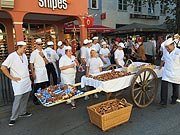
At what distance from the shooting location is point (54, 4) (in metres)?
9.75

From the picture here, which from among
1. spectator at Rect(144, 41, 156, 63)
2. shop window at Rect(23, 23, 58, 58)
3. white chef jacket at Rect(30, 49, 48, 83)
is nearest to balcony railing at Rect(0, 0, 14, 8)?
white chef jacket at Rect(30, 49, 48, 83)

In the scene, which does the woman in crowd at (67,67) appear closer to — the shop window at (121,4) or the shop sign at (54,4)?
the shop sign at (54,4)

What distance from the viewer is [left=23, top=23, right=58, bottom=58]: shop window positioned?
45.4 ft

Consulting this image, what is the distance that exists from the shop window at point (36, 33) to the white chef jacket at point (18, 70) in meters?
9.62

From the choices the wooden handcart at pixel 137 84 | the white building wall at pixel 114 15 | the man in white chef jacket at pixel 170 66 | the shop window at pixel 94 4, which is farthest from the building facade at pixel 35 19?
the white building wall at pixel 114 15

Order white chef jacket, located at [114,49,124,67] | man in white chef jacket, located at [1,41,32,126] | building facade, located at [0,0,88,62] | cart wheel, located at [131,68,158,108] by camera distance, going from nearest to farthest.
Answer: man in white chef jacket, located at [1,41,32,126]
cart wheel, located at [131,68,158,108]
white chef jacket, located at [114,49,124,67]
building facade, located at [0,0,88,62]

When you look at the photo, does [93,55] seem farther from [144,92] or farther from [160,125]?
[160,125]

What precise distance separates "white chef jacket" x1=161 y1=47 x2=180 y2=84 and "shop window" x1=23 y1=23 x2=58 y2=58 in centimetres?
1044

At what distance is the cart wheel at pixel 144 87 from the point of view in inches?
196

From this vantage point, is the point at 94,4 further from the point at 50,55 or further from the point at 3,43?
the point at 50,55

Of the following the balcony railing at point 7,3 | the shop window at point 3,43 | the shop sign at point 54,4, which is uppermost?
the shop sign at point 54,4

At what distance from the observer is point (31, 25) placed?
13.9m

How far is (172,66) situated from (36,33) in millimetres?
11111

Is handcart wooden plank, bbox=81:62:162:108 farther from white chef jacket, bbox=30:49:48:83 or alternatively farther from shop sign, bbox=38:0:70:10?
shop sign, bbox=38:0:70:10
